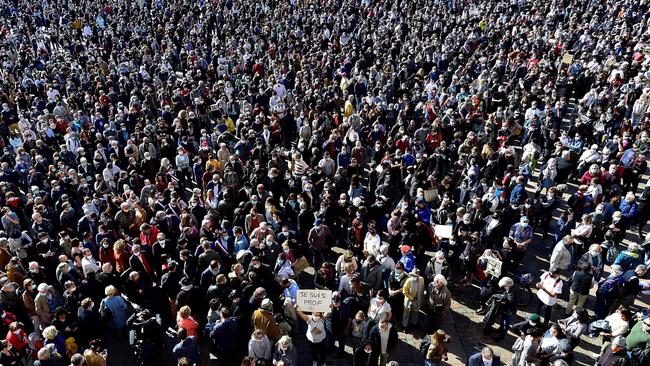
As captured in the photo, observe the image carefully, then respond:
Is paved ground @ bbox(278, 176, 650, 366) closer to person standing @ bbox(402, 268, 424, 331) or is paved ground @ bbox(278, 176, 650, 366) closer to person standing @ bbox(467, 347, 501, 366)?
person standing @ bbox(402, 268, 424, 331)

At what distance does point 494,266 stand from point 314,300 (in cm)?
323

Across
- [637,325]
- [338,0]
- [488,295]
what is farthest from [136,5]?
[637,325]

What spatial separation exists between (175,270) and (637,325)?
7.35 meters

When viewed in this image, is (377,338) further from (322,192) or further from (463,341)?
(322,192)

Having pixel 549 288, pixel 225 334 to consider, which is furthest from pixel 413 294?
pixel 225 334

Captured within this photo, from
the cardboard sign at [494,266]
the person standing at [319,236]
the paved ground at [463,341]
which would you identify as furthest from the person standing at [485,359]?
the person standing at [319,236]

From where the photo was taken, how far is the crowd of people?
8.33 meters

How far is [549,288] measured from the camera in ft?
29.2

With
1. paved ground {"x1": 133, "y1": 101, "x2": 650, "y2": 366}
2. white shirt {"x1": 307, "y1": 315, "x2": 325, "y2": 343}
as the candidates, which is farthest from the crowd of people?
paved ground {"x1": 133, "y1": 101, "x2": 650, "y2": 366}

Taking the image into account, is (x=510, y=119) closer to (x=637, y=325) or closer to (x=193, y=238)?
(x=637, y=325)

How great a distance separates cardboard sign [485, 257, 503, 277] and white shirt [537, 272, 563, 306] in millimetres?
761

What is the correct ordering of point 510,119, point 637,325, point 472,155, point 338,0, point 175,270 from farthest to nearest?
1. point 338,0
2. point 510,119
3. point 472,155
4. point 175,270
5. point 637,325

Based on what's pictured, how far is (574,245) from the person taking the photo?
999 centimetres

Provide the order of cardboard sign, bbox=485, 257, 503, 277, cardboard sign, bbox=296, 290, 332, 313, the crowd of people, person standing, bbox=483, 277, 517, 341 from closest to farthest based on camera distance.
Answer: cardboard sign, bbox=296, 290, 332, 313, the crowd of people, person standing, bbox=483, 277, 517, 341, cardboard sign, bbox=485, 257, 503, 277
